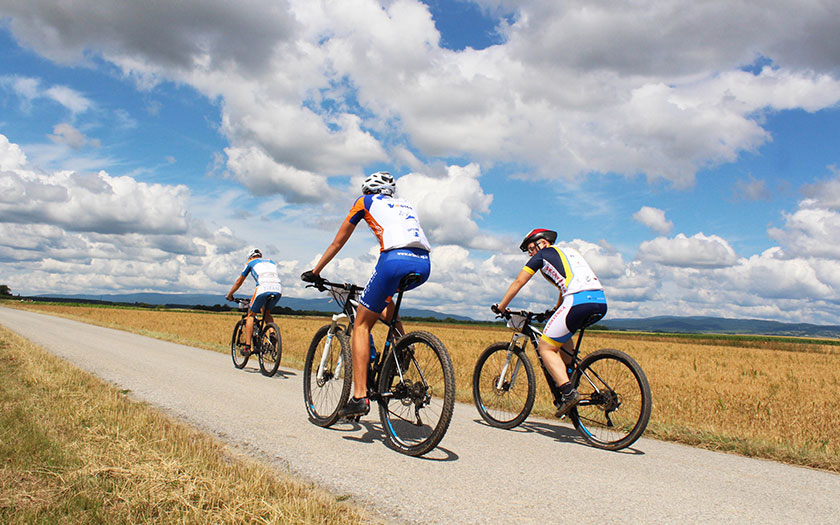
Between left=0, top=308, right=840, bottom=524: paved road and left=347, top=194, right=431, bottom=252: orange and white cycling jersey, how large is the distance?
5.91ft

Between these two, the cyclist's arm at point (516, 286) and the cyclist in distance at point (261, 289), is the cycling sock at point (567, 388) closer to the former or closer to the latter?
the cyclist's arm at point (516, 286)

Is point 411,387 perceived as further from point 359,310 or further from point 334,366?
point 334,366

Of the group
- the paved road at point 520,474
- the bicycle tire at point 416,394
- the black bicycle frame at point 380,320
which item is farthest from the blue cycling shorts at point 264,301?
the bicycle tire at point 416,394

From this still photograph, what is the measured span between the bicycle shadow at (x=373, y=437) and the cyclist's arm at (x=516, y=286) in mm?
1842

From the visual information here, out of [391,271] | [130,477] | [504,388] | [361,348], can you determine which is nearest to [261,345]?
[504,388]

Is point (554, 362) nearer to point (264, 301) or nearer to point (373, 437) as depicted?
point (373, 437)

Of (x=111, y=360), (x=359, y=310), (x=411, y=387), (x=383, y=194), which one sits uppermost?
(x=383, y=194)

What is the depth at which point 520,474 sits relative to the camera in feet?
13.0

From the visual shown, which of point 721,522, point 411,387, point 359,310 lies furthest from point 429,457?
point 721,522

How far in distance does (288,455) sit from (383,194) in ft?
7.85

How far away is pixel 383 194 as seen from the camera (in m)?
4.82

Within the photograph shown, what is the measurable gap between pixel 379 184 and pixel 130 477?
2.99 metres

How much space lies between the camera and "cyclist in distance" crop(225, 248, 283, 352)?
34.5ft

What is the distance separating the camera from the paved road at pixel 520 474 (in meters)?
3.24
